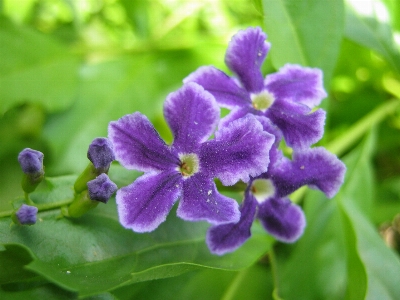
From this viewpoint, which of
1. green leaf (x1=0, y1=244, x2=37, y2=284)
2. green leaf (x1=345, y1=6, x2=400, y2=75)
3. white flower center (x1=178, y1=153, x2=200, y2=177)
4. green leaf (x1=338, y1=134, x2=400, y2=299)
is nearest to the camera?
green leaf (x1=0, y1=244, x2=37, y2=284)

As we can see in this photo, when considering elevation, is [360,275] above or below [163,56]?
below

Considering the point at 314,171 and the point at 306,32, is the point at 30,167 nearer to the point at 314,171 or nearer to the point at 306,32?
the point at 314,171

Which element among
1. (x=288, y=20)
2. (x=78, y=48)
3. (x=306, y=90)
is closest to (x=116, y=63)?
(x=78, y=48)

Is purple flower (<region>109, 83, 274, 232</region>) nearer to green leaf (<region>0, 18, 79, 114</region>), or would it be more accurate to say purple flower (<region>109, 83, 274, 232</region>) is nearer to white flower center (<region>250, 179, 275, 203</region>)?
white flower center (<region>250, 179, 275, 203</region>)

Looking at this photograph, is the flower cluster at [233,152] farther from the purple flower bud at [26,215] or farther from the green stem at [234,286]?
the green stem at [234,286]

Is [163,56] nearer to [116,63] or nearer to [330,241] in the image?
[116,63]

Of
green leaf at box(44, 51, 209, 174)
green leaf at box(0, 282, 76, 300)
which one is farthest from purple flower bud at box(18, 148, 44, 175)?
green leaf at box(44, 51, 209, 174)
